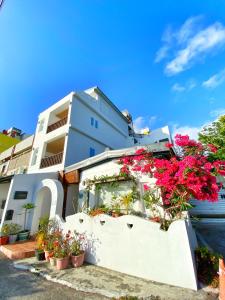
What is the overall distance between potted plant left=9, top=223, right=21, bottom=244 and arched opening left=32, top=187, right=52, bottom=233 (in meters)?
0.85

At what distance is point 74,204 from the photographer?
1177cm

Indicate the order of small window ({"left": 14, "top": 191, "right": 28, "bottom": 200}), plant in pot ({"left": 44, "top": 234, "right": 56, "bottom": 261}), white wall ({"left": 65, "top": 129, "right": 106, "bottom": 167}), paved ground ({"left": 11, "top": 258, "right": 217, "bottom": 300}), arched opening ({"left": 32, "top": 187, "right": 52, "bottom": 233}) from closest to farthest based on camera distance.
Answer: paved ground ({"left": 11, "top": 258, "right": 217, "bottom": 300}) → plant in pot ({"left": 44, "top": 234, "right": 56, "bottom": 261}) → small window ({"left": 14, "top": 191, "right": 28, "bottom": 200}) → arched opening ({"left": 32, "top": 187, "right": 52, "bottom": 233}) → white wall ({"left": 65, "top": 129, "right": 106, "bottom": 167})

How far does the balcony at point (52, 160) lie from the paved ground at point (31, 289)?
27.8ft

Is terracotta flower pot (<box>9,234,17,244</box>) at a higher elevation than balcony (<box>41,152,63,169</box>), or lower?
lower

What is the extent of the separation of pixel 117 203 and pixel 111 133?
11.5m

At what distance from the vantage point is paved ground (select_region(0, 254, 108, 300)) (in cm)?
435

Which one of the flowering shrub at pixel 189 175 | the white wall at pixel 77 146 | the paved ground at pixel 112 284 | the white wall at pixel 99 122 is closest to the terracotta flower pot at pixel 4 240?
the paved ground at pixel 112 284

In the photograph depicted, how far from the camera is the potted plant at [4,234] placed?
28.6 feet

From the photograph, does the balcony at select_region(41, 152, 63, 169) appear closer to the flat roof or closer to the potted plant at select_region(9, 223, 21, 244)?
the flat roof

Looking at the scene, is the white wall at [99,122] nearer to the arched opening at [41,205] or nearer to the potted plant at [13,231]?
the arched opening at [41,205]

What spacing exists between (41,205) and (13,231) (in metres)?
2.11

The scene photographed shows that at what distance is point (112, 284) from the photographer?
476cm

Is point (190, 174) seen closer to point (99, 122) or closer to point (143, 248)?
point (143, 248)

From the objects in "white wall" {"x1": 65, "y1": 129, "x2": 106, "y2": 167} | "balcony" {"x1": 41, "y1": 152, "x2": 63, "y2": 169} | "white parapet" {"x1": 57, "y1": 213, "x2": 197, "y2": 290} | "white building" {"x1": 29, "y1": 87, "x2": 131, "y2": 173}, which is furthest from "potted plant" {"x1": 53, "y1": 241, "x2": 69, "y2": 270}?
"balcony" {"x1": 41, "y1": 152, "x2": 63, "y2": 169}
